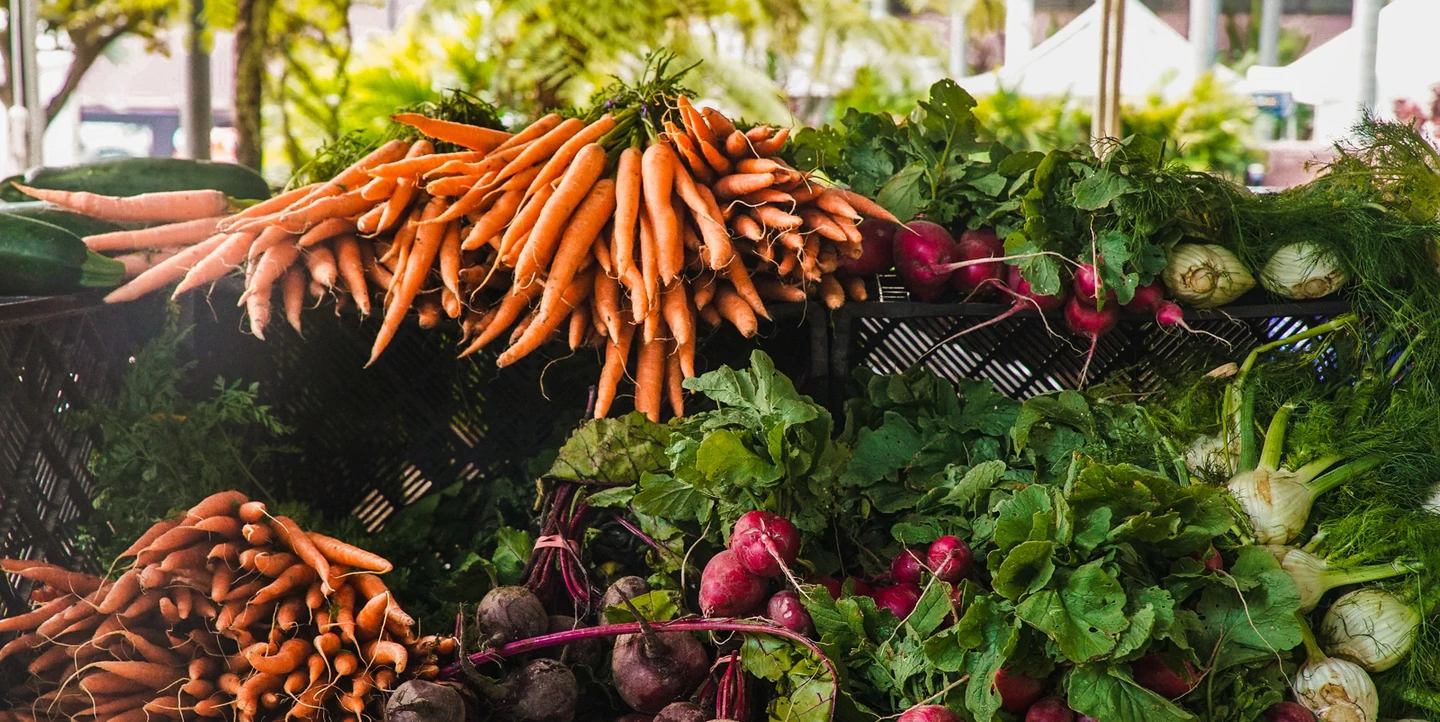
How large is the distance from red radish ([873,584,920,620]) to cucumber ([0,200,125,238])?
6.46ft

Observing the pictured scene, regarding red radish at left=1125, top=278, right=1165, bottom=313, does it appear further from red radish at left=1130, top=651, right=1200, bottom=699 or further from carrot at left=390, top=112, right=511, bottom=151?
carrot at left=390, top=112, right=511, bottom=151

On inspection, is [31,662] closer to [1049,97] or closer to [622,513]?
[622,513]

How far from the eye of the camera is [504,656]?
1.60m

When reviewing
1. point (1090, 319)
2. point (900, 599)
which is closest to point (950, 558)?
point (900, 599)

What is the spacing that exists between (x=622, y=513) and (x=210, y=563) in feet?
2.46

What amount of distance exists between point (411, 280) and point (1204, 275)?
1566 mm

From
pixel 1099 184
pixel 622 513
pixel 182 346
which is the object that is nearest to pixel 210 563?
pixel 182 346

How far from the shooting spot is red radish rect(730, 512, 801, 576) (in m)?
1.56

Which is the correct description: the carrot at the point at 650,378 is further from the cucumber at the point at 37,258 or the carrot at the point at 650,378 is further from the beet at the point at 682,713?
the cucumber at the point at 37,258

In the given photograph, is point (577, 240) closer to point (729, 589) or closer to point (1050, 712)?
point (729, 589)

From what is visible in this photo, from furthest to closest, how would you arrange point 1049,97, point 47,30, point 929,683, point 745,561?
point 1049,97 < point 47,30 < point 745,561 < point 929,683

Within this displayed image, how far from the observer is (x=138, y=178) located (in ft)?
8.43

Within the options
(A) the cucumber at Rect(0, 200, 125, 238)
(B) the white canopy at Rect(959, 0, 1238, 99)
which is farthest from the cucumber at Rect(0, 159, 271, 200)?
(B) the white canopy at Rect(959, 0, 1238, 99)

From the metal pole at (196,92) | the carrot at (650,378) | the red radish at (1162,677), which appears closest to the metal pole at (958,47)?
the metal pole at (196,92)
